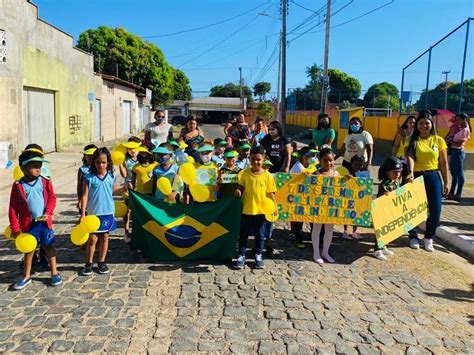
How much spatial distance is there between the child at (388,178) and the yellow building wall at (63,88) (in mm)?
13284

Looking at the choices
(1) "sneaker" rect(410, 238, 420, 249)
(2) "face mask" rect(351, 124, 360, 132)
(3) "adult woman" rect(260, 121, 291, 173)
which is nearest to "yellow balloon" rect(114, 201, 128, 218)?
(3) "adult woman" rect(260, 121, 291, 173)

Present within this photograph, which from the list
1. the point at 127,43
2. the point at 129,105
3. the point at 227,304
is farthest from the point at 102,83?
the point at 227,304

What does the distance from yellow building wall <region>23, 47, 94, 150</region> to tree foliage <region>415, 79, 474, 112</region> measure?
47.2 feet

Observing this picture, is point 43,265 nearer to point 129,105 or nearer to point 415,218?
point 415,218

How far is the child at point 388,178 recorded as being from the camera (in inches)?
226

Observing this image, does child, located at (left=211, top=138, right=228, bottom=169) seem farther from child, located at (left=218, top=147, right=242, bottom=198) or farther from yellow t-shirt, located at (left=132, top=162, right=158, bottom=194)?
yellow t-shirt, located at (left=132, top=162, right=158, bottom=194)

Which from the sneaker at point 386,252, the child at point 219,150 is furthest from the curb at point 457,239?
the child at point 219,150

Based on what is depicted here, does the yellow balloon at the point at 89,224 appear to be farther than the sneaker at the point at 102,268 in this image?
No

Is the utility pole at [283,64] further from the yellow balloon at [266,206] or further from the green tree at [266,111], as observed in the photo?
the green tree at [266,111]

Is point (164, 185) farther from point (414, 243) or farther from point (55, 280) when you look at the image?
point (414, 243)

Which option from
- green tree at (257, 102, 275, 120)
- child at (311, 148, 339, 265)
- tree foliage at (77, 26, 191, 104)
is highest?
tree foliage at (77, 26, 191, 104)

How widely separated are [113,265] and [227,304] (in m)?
1.75

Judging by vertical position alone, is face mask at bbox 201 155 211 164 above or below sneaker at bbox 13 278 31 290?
above

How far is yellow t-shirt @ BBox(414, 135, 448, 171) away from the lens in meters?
5.92
